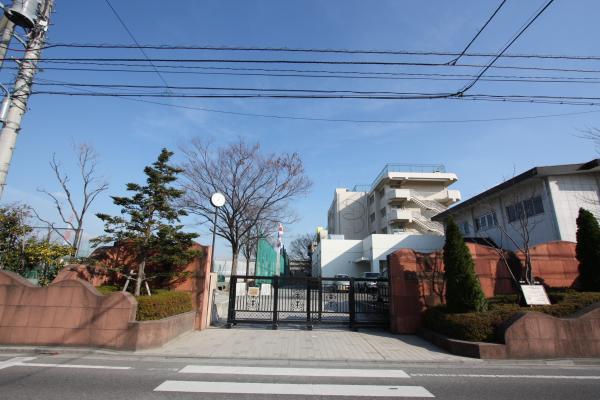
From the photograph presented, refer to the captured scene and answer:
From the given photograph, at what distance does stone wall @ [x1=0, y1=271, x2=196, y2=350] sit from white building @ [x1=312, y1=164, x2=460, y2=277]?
83.0 ft

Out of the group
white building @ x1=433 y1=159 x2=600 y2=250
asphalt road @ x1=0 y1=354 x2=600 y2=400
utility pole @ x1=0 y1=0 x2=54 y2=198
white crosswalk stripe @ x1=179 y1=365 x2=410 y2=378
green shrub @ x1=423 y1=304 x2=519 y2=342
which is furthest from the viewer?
white building @ x1=433 y1=159 x2=600 y2=250

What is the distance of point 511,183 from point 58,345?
71.2ft

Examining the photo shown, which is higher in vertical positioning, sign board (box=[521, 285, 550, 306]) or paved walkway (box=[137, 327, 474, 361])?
sign board (box=[521, 285, 550, 306])

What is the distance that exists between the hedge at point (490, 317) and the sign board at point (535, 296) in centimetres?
26

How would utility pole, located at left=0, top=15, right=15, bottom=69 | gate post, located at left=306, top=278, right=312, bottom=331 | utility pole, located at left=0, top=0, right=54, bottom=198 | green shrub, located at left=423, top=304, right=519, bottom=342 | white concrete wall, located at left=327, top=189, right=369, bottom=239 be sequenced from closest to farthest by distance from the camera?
green shrub, located at left=423, top=304, right=519, bottom=342 → utility pole, located at left=0, top=0, right=54, bottom=198 → utility pole, located at left=0, top=15, right=15, bottom=69 → gate post, located at left=306, top=278, right=312, bottom=331 → white concrete wall, located at left=327, top=189, right=369, bottom=239

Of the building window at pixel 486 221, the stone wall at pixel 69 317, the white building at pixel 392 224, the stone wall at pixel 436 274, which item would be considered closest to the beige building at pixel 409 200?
the white building at pixel 392 224

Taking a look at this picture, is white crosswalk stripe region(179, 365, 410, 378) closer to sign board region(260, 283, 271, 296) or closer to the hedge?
the hedge

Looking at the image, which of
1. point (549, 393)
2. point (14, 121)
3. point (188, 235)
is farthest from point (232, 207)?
point (549, 393)

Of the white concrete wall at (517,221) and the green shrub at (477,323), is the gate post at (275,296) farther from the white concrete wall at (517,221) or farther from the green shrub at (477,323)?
the white concrete wall at (517,221)

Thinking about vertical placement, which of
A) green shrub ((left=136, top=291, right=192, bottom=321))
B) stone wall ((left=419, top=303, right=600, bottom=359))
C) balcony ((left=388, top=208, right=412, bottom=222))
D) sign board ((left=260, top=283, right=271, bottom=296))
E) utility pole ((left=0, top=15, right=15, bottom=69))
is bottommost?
stone wall ((left=419, top=303, right=600, bottom=359))

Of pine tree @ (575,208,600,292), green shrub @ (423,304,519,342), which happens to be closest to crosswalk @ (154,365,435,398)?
green shrub @ (423,304,519,342)

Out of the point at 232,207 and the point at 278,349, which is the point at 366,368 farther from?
the point at 232,207

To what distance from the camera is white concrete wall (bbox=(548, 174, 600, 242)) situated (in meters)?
15.5

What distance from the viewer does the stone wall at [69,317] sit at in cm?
751
